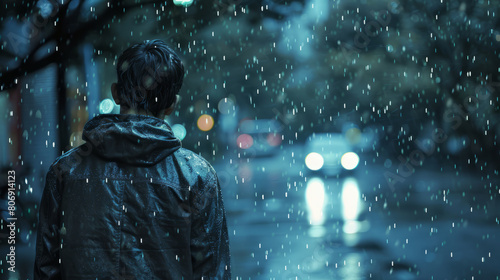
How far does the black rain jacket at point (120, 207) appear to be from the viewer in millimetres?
1843

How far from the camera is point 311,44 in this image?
23.0 m

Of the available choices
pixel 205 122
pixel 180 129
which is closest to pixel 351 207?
pixel 180 129

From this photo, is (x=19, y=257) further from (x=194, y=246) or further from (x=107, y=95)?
(x=107, y=95)

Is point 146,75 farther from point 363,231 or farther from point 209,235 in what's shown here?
point 363,231

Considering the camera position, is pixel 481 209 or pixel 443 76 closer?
pixel 481 209

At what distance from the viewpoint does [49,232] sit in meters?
1.89

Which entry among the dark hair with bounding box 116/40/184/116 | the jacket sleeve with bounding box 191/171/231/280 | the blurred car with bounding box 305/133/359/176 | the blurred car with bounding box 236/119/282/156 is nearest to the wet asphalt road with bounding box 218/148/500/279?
the blurred car with bounding box 305/133/359/176

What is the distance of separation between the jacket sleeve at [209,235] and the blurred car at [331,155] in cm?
1857

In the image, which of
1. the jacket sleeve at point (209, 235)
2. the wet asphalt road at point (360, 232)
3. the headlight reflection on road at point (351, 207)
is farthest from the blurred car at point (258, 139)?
the jacket sleeve at point (209, 235)

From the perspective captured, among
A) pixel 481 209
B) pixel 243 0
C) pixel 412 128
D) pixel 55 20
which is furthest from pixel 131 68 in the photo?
pixel 412 128

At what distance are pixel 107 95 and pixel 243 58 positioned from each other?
17.3ft

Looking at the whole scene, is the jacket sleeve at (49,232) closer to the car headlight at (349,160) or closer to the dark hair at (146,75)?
the dark hair at (146,75)

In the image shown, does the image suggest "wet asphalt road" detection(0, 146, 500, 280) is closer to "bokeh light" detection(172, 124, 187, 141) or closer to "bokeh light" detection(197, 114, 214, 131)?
"bokeh light" detection(172, 124, 187, 141)

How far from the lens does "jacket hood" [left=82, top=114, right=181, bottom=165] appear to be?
1851mm
